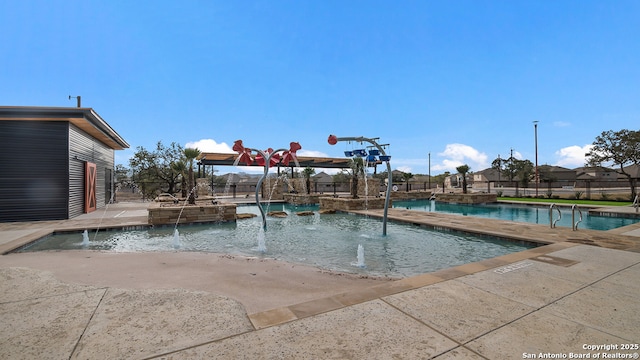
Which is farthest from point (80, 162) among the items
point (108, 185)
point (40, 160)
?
point (108, 185)

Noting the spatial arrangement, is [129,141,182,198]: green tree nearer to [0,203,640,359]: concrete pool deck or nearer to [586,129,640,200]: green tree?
[0,203,640,359]: concrete pool deck

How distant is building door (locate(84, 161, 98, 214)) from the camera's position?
13.2 meters

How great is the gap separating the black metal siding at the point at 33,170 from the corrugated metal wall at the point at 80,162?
0.34 metres

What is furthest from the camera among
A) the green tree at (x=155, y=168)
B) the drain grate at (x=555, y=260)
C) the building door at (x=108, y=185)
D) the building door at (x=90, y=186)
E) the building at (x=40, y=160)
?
the green tree at (x=155, y=168)

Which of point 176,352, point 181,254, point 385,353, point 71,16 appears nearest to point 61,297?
point 176,352

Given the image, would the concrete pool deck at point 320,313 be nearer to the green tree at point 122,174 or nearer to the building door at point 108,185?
the building door at point 108,185

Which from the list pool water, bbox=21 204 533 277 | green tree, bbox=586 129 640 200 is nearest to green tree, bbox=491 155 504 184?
green tree, bbox=586 129 640 200

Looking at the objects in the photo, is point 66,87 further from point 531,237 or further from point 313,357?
point 531,237

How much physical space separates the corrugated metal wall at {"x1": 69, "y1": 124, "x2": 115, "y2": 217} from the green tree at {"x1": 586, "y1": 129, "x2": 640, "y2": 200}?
32065 mm

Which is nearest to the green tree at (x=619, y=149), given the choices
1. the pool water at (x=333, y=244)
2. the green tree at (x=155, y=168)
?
the pool water at (x=333, y=244)

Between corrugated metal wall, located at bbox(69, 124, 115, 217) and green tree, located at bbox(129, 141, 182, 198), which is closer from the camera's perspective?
corrugated metal wall, located at bbox(69, 124, 115, 217)

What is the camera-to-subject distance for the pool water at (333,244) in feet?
19.0

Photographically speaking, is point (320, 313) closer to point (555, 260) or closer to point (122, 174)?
point (555, 260)

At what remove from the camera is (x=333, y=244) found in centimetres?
757
